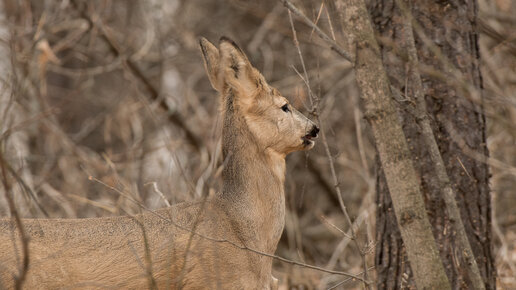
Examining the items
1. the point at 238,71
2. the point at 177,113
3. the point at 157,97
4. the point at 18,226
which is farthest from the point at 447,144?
the point at 157,97

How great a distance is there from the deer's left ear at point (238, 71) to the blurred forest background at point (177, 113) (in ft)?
6.57

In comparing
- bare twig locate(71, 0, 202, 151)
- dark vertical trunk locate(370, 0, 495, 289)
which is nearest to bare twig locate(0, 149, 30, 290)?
dark vertical trunk locate(370, 0, 495, 289)

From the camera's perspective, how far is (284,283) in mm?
7770

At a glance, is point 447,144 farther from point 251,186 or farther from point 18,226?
point 18,226

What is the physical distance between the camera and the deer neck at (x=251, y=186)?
4977 mm

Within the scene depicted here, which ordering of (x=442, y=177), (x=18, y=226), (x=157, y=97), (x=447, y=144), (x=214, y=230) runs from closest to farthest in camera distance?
1. (x=18, y=226)
2. (x=442, y=177)
3. (x=214, y=230)
4. (x=447, y=144)
5. (x=157, y=97)

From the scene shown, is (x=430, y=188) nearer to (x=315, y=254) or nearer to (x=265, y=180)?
(x=265, y=180)

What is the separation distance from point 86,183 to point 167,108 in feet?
5.56

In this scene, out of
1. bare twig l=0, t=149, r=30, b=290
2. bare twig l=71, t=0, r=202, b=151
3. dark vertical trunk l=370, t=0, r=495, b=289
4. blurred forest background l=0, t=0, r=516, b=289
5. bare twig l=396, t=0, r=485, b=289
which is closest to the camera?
bare twig l=0, t=149, r=30, b=290

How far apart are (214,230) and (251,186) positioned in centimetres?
55

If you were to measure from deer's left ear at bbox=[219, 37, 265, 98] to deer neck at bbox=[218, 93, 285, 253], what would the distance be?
0.56 ft

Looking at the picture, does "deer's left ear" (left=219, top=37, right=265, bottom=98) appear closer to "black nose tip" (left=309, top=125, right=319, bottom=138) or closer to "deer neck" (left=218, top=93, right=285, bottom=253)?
"deer neck" (left=218, top=93, right=285, bottom=253)

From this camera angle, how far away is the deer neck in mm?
4977

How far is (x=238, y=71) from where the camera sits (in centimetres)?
518
